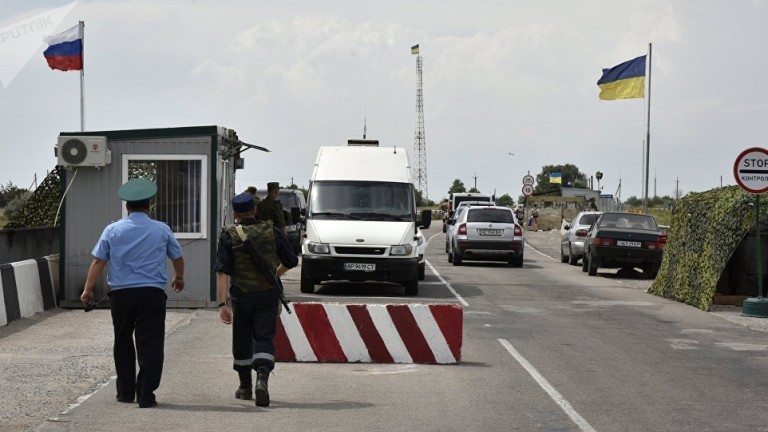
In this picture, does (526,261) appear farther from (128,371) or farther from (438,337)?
(128,371)

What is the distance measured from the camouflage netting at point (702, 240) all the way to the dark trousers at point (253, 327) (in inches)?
452

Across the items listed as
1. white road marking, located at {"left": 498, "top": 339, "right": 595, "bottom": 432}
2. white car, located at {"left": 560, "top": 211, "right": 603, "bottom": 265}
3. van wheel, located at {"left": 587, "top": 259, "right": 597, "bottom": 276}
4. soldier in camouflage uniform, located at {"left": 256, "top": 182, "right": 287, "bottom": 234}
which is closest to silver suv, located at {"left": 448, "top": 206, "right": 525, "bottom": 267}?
white car, located at {"left": 560, "top": 211, "right": 603, "bottom": 265}

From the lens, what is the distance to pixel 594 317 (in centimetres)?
1798

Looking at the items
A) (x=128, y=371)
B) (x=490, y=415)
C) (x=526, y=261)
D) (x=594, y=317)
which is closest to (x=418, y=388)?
(x=490, y=415)

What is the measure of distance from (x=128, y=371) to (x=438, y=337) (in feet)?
12.1

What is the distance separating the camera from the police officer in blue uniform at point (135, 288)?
374 inches

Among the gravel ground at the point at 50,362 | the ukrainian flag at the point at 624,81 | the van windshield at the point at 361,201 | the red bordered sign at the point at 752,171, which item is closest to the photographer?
the gravel ground at the point at 50,362

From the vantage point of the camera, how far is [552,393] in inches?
404

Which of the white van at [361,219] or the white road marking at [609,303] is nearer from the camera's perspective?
the white road marking at [609,303]

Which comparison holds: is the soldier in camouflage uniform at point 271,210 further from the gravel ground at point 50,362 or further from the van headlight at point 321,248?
the gravel ground at point 50,362

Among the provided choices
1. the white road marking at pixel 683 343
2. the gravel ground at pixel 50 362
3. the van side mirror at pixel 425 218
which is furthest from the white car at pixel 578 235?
the white road marking at pixel 683 343

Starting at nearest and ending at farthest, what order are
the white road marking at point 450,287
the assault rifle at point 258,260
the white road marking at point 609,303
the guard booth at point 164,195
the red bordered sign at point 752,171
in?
the assault rifle at point 258,260, the guard booth at point 164,195, the red bordered sign at point 752,171, the white road marking at point 450,287, the white road marking at point 609,303

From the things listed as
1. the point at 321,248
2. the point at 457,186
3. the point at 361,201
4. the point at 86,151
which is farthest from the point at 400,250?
the point at 457,186

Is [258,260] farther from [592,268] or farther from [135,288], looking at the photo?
[592,268]
